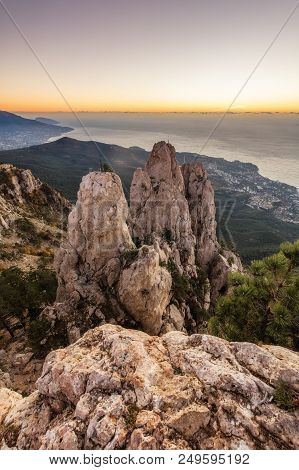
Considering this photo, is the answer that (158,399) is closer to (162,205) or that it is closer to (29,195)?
(162,205)

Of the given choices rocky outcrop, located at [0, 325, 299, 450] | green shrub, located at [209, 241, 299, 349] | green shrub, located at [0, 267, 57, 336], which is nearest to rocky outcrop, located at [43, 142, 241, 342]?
green shrub, located at [0, 267, 57, 336]

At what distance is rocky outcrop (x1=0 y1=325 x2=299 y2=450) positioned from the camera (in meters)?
5.83

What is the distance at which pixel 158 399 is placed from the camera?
6551mm

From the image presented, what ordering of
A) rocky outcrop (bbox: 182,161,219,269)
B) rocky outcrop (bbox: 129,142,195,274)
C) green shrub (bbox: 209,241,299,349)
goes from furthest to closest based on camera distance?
rocky outcrop (bbox: 182,161,219,269) < rocky outcrop (bbox: 129,142,195,274) < green shrub (bbox: 209,241,299,349)

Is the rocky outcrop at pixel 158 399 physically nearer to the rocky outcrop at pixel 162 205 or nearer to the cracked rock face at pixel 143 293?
the cracked rock face at pixel 143 293

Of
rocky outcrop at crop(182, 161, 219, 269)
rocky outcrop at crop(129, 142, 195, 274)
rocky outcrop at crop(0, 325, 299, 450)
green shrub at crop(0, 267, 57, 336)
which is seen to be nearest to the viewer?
rocky outcrop at crop(0, 325, 299, 450)

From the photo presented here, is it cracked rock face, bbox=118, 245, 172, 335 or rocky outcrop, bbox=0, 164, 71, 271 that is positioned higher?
cracked rock face, bbox=118, 245, 172, 335

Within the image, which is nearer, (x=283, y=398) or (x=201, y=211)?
(x=283, y=398)

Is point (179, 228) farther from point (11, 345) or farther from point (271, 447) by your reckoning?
point (271, 447)

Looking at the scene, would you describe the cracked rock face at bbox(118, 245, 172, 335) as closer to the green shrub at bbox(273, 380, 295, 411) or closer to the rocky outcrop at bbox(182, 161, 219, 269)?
the green shrub at bbox(273, 380, 295, 411)

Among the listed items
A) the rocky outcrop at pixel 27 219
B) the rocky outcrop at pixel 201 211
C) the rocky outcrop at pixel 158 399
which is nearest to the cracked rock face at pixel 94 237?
the rocky outcrop at pixel 27 219

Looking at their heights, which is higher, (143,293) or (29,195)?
(143,293)

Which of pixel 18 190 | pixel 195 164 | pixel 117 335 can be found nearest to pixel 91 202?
pixel 117 335

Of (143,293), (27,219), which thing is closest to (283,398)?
(143,293)
